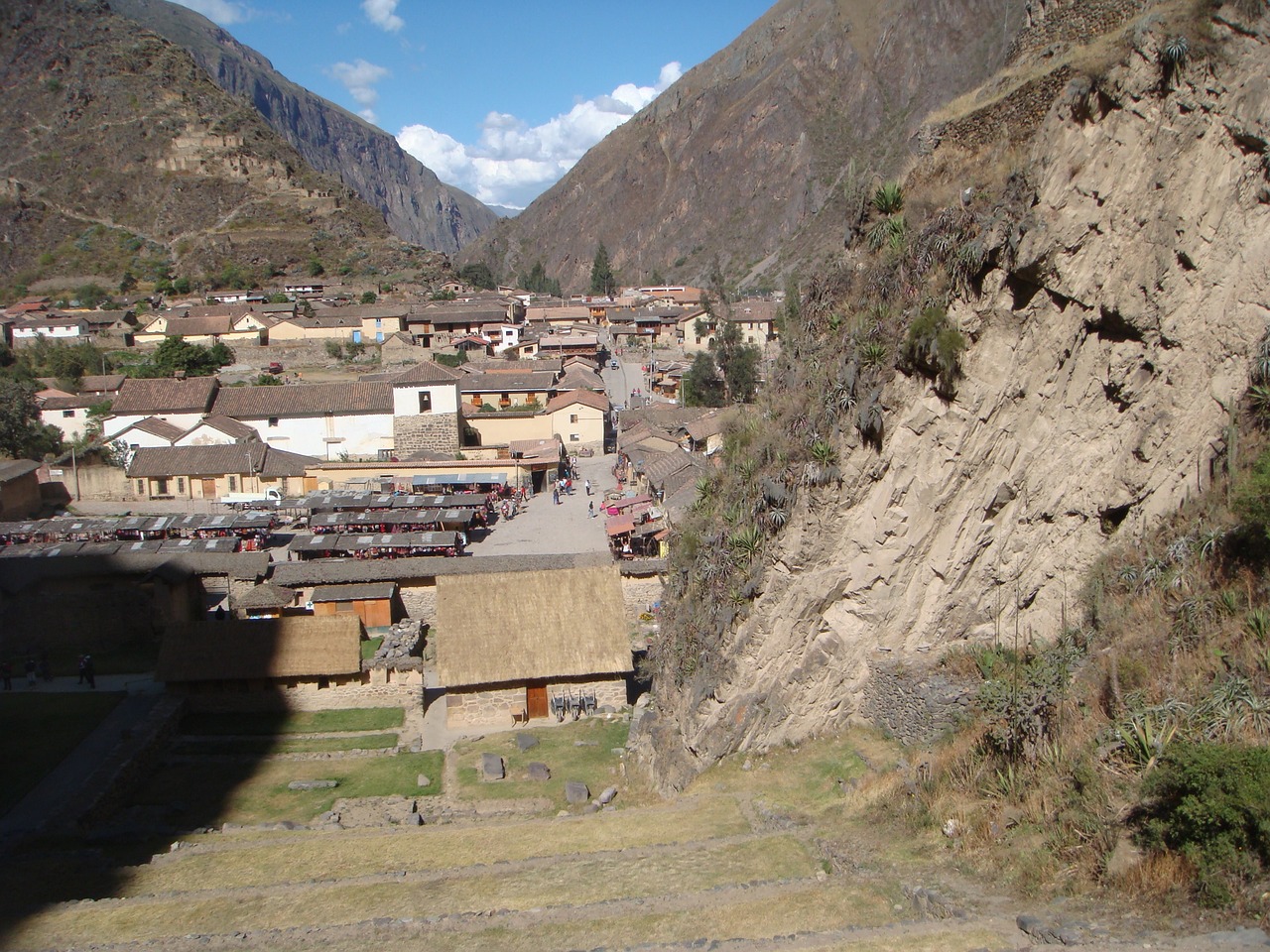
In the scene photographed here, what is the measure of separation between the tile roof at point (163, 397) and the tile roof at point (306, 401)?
980 mm

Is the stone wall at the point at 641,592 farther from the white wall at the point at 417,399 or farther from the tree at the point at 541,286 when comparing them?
the tree at the point at 541,286

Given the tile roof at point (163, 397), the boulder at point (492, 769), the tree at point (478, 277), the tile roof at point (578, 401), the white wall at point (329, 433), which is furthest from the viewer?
the tree at point (478, 277)

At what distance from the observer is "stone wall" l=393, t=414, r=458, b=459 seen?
44.3 m

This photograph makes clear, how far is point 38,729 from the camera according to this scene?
59.9 ft

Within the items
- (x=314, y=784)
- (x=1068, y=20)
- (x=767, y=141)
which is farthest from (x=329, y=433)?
(x=767, y=141)

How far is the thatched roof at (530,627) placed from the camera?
18.3m

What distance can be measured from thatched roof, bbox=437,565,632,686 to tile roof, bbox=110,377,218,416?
31.8 meters

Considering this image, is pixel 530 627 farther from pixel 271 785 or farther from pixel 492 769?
pixel 271 785

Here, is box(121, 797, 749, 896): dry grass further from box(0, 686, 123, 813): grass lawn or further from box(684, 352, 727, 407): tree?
box(684, 352, 727, 407): tree

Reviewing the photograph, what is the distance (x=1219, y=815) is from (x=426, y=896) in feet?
26.2

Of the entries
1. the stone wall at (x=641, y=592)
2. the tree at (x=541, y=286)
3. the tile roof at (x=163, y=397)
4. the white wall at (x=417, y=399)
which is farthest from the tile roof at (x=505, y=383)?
the tree at (x=541, y=286)

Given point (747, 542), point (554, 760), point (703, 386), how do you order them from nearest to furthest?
point (747, 542) → point (554, 760) → point (703, 386)

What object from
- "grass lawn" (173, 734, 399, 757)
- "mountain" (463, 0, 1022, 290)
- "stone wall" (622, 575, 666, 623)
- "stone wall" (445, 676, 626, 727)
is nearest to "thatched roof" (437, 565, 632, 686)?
"stone wall" (445, 676, 626, 727)

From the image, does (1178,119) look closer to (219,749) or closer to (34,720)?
(219,749)
